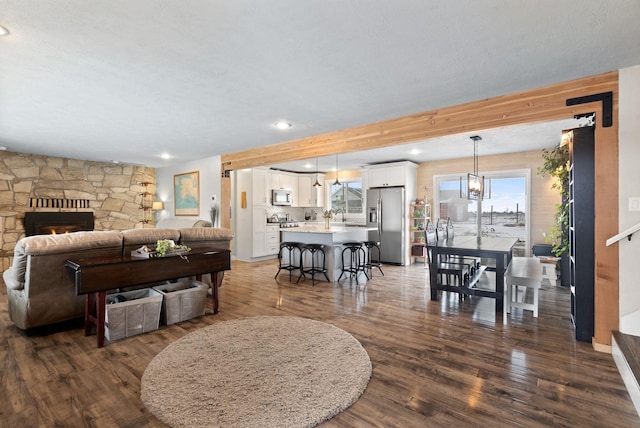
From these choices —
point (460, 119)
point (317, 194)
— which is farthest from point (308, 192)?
point (460, 119)

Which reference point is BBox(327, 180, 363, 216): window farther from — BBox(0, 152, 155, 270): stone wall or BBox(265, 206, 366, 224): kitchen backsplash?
BBox(0, 152, 155, 270): stone wall

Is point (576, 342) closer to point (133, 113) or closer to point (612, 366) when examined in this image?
point (612, 366)

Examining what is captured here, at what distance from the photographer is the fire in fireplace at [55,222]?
6396 mm

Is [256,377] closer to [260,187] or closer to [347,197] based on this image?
[260,187]

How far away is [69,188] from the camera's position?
6.97m

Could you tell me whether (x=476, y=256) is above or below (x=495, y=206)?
below

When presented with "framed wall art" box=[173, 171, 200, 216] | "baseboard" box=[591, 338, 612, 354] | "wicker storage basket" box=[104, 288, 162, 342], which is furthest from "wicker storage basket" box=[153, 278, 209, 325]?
"framed wall art" box=[173, 171, 200, 216]

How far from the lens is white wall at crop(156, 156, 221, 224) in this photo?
6.79 m

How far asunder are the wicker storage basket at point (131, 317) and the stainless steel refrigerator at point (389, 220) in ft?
15.7

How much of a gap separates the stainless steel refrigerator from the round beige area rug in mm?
4073

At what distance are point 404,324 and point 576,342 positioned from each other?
1512 millimetres

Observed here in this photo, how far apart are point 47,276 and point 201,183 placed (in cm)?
440

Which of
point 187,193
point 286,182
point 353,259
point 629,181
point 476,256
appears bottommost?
point 353,259

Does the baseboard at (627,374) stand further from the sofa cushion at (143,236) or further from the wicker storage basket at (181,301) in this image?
the sofa cushion at (143,236)
